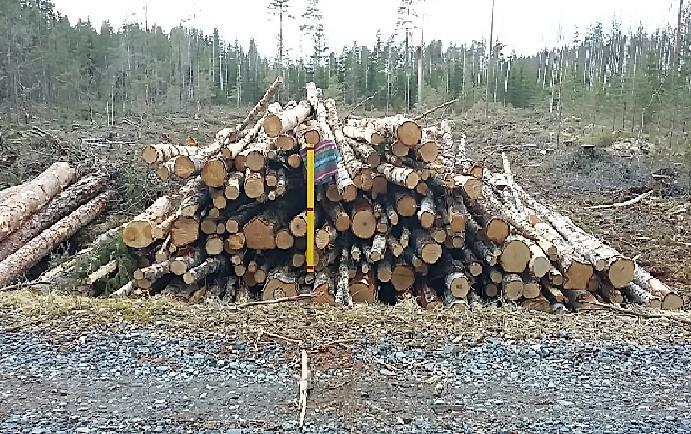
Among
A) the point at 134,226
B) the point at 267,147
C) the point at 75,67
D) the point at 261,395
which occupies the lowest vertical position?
the point at 261,395

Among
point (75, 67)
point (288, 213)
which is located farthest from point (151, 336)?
point (75, 67)

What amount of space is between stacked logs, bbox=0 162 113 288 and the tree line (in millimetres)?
13129

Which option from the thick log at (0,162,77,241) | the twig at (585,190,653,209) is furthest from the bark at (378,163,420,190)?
the twig at (585,190,653,209)

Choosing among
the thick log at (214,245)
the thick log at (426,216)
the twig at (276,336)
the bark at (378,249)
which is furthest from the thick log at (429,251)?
the twig at (276,336)

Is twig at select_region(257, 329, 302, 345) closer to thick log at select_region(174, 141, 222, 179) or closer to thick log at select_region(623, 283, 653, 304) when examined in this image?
thick log at select_region(174, 141, 222, 179)

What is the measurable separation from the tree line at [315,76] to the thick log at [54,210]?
1284 centimetres

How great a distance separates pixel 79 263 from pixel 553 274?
552 centimetres

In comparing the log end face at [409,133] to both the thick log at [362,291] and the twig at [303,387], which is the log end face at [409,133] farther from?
the twig at [303,387]

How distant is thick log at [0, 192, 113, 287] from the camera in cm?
855

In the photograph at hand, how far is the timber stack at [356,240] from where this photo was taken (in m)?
7.23

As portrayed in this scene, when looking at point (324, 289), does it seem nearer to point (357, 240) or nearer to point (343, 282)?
point (343, 282)

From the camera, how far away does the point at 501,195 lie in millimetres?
10500

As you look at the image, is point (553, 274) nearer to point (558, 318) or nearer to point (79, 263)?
point (558, 318)

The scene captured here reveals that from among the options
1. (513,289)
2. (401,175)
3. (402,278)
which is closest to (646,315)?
(513,289)
